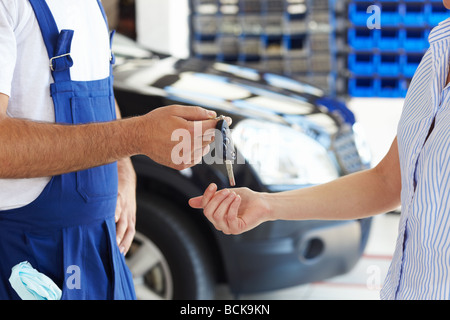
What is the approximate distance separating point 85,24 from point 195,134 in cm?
42

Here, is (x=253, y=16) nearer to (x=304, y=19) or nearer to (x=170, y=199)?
(x=304, y=19)

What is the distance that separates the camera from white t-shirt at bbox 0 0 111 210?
1208mm

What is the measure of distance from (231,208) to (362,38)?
17.7 ft

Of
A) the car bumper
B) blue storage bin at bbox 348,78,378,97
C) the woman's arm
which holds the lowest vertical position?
blue storage bin at bbox 348,78,378,97

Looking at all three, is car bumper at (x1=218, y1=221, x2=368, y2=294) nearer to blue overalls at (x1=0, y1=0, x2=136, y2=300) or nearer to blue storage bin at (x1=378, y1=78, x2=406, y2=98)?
blue overalls at (x1=0, y1=0, x2=136, y2=300)

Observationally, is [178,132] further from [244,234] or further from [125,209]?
[244,234]

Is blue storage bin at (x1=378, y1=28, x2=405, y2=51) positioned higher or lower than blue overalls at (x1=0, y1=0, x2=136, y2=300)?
lower

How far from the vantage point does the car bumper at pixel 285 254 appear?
2434 millimetres

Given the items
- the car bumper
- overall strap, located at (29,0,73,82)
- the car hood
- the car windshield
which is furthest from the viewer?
the car windshield

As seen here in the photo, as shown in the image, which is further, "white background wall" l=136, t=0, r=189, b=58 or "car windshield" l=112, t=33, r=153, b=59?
"white background wall" l=136, t=0, r=189, b=58

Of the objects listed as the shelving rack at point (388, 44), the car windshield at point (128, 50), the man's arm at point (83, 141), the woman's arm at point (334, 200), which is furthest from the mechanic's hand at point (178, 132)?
the shelving rack at point (388, 44)

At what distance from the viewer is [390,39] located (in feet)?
20.5

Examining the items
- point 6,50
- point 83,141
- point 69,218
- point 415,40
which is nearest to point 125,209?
point 69,218

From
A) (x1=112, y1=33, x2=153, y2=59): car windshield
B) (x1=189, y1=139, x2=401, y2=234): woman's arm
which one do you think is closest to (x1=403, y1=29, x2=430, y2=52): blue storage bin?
(x1=112, y1=33, x2=153, y2=59): car windshield
